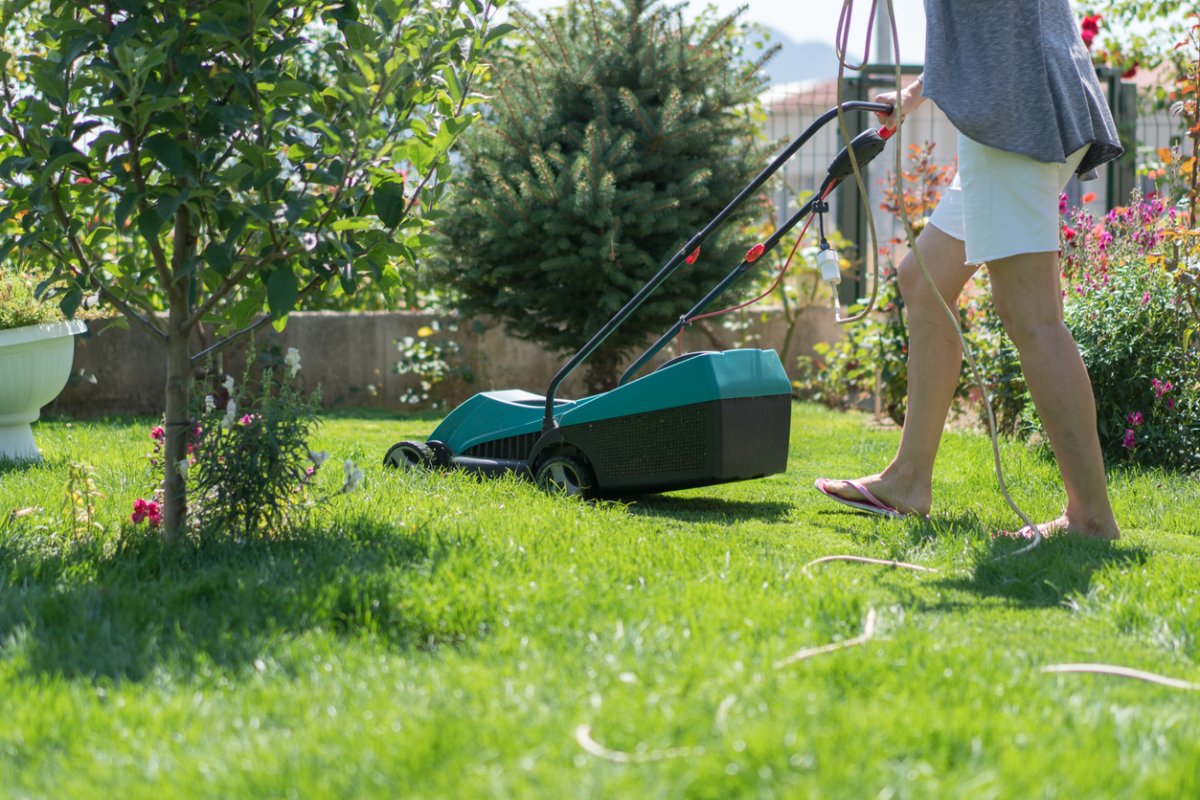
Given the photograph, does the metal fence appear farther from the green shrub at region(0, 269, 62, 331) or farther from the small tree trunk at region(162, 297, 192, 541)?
the small tree trunk at region(162, 297, 192, 541)

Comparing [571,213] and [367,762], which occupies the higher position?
[571,213]

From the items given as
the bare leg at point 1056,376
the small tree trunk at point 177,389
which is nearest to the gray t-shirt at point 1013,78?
the bare leg at point 1056,376

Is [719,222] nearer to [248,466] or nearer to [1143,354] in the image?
[248,466]

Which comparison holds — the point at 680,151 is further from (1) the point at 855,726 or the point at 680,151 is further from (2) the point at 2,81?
(1) the point at 855,726

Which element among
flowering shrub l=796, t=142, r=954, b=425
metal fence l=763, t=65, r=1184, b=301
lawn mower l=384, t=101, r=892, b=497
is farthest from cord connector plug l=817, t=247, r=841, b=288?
metal fence l=763, t=65, r=1184, b=301

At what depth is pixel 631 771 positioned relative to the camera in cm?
158

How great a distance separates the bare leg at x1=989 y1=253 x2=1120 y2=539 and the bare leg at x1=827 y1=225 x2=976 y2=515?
1.12 feet

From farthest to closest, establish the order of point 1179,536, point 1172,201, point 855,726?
point 1172,201 < point 1179,536 < point 855,726

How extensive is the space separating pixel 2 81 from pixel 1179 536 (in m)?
3.13

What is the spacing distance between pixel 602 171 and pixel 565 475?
2.77 m

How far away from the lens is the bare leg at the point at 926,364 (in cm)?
346

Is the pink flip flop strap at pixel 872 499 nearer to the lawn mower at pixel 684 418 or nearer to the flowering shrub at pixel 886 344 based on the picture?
the lawn mower at pixel 684 418

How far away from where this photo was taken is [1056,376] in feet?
10.1

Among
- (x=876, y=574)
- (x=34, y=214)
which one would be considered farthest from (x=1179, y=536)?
(x=34, y=214)
